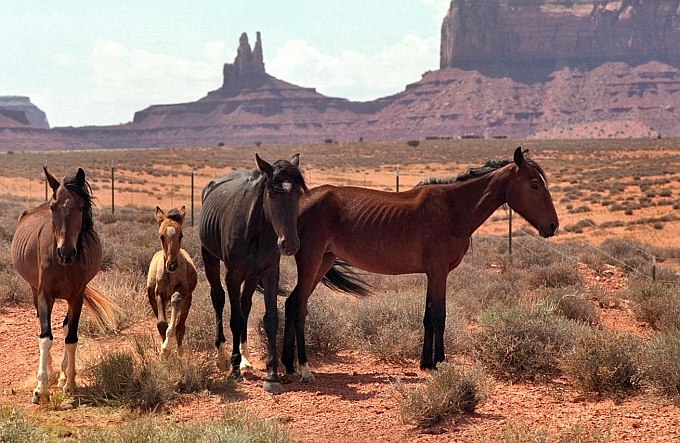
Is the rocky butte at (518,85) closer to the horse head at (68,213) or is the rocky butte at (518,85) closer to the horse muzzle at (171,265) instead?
the horse muzzle at (171,265)

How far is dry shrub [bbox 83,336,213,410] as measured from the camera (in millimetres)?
6898

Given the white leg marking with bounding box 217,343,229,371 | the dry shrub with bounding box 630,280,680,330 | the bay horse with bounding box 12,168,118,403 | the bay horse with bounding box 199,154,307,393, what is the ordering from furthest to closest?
the dry shrub with bounding box 630,280,680,330, the white leg marking with bounding box 217,343,229,371, the bay horse with bounding box 199,154,307,393, the bay horse with bounding box 12,168,118,403

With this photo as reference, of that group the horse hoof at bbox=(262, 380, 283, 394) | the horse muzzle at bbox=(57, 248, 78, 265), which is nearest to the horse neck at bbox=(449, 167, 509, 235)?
the horse hoof at bbox=(262, 380, 283, 394)

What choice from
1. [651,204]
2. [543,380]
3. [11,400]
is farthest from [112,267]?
[651,204]

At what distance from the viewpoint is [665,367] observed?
6.82 m

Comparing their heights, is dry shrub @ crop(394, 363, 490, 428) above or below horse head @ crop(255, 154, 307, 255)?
below

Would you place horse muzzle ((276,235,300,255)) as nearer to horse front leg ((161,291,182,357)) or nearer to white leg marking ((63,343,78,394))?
horse front leg ((161,291,182,357))

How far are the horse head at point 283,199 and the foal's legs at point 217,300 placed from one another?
4.93 feet

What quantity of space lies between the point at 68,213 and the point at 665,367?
17.0 ft

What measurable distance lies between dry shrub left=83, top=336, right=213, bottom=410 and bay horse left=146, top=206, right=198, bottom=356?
42cm

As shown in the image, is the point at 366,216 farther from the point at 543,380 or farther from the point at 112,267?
the point at 112,267

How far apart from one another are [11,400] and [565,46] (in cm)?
20037

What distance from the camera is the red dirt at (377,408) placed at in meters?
6.06

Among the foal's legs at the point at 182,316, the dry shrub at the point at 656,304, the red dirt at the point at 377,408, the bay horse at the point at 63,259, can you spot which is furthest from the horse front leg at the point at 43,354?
the dry shrub at the point at 656,304
